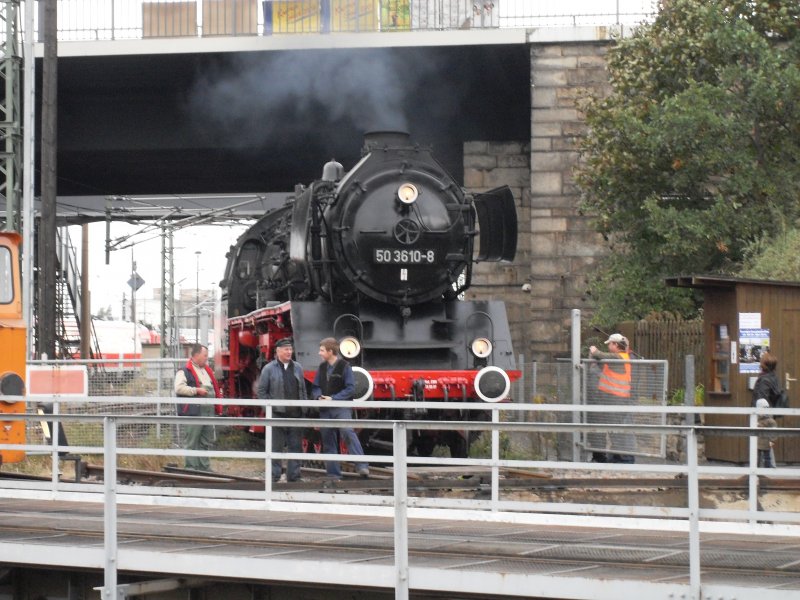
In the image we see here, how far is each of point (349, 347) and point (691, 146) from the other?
833 cm

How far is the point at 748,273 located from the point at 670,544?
1241 cm

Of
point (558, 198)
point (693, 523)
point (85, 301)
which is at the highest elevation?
point (558, 198)

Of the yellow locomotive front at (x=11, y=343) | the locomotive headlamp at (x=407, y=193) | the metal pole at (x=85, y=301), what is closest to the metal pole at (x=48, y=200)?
the locomotive headlamp at (x=407, y=193)

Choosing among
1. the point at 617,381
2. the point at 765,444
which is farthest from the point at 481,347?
the point at 765,444

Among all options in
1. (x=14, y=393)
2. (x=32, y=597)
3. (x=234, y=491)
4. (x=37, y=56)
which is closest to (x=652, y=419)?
(x=234, y=491)

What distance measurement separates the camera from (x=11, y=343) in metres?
12.9

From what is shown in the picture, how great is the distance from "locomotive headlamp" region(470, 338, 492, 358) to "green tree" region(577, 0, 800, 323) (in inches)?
248

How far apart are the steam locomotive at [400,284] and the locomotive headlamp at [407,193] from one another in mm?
12

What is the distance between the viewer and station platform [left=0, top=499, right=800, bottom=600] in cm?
702

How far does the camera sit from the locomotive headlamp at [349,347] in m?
15.7

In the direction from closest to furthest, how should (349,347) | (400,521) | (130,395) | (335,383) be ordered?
(400,521)
(335,383)
(349,347)
(130,395)

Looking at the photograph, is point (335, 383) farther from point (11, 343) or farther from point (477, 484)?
point (11, 343)

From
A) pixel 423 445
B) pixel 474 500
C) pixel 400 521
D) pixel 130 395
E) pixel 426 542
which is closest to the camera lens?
pixel 400 521

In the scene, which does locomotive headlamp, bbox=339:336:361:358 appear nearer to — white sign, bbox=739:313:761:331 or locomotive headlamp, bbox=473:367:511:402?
locomotive headlamp, bbox=473:367:511:402
